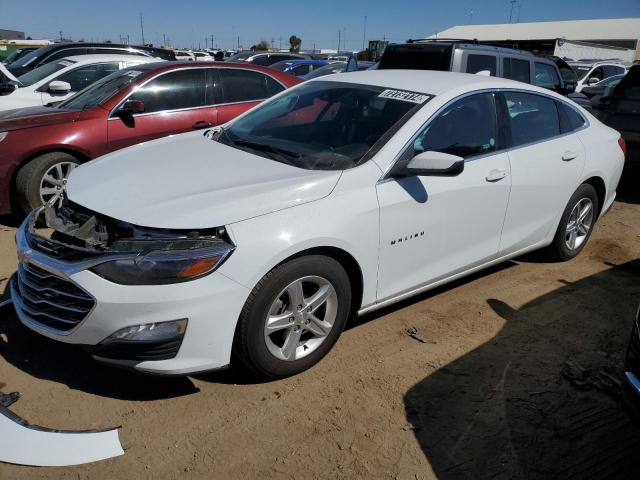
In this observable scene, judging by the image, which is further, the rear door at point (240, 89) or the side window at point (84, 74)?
the side window at point (84, 74)

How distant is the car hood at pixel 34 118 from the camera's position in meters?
5.23

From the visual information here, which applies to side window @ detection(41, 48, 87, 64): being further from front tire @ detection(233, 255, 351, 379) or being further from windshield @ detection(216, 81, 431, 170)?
front tire @ detection(233, 255, 351, 379)

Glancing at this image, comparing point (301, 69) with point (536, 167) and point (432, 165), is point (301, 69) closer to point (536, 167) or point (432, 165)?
point (536, 167)

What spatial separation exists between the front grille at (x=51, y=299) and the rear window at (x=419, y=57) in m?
6.28

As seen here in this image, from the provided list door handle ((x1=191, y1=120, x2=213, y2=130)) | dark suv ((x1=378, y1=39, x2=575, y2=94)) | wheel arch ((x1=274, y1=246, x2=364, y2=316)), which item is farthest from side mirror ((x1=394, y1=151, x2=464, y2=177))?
dark suv ((x1=378, y1=39, x2=575, y2=94))

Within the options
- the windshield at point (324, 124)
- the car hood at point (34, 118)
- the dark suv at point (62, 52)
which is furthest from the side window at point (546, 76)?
the dark suv at point (62, 52)

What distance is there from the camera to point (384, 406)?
2.91 metres

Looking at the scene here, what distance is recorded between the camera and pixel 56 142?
206 inches

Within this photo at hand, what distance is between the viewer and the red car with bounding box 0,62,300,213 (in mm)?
5145

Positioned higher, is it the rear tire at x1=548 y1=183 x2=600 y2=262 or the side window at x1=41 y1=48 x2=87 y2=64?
the side window at x1=41 y1=48 x2=87 y2=64

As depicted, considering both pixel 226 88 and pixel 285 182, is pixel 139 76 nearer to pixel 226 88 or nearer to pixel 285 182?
pixel 226 88

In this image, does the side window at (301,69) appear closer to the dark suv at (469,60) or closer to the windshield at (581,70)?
the dark suv at (469,60)

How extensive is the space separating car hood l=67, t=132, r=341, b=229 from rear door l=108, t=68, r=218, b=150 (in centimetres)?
212

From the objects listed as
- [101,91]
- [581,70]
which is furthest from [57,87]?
[581,70]
